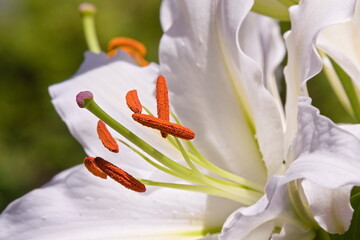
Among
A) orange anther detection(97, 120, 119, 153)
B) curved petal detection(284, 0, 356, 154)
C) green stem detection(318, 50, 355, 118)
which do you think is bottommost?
green stem detection(318, 50, 355, 118)

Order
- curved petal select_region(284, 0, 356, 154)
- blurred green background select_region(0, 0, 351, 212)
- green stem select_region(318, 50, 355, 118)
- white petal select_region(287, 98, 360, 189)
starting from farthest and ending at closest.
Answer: blurred green background select_region(0, 0, 351, 212) → green stem select_region(318, 50, 355, 118) → curved petal select_region(284, 0, 356, 154) → white petal select_region(287, 98, 360, 189)

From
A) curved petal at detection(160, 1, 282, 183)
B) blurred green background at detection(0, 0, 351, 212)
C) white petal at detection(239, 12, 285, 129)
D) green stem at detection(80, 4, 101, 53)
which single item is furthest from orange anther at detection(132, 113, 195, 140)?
blurred green background at detection(0, 0, 351, 212)

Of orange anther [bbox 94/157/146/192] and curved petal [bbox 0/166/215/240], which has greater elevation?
orange anther [bbox 94/157/146/192]

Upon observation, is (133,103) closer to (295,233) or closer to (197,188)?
(197,188)

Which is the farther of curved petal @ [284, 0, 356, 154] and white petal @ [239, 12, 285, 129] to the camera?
white petal @ [239, 12, 285, 129]

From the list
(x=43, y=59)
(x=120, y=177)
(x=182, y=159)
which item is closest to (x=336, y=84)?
(x=182, y=159)

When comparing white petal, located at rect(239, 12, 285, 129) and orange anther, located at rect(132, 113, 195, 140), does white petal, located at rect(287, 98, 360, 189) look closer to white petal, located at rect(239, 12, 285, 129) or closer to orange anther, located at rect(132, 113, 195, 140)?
orange anther, located at rect(132, 113, 195, 140)

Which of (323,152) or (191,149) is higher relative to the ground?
(323,152)

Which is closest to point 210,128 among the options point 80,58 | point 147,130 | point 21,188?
point 147,130
